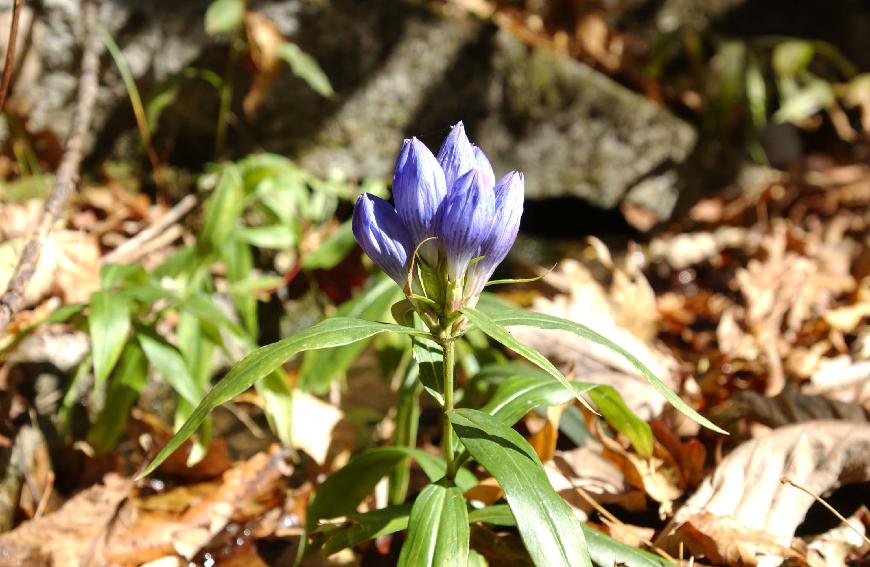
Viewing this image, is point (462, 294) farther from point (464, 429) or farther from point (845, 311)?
point (845, 311)

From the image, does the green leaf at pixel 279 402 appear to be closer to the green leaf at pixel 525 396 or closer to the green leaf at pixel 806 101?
the green leaf at pixel 525 396

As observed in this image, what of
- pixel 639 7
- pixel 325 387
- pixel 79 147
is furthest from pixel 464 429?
pixel 639 7

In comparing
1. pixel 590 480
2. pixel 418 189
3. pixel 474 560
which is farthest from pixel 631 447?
pixel 418 189

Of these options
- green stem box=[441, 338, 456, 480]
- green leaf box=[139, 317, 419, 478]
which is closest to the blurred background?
green stem box=[441, 338, 456, 480]

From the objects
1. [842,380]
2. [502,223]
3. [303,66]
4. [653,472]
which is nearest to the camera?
[502,223]

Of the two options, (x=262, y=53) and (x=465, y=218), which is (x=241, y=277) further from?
(x=465, y=218)

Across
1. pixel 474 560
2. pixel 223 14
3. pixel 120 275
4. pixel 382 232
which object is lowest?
pixel 474 560

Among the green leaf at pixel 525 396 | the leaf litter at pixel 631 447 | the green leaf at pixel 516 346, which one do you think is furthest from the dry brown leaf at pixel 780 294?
the green leaf at pixel 516 346
